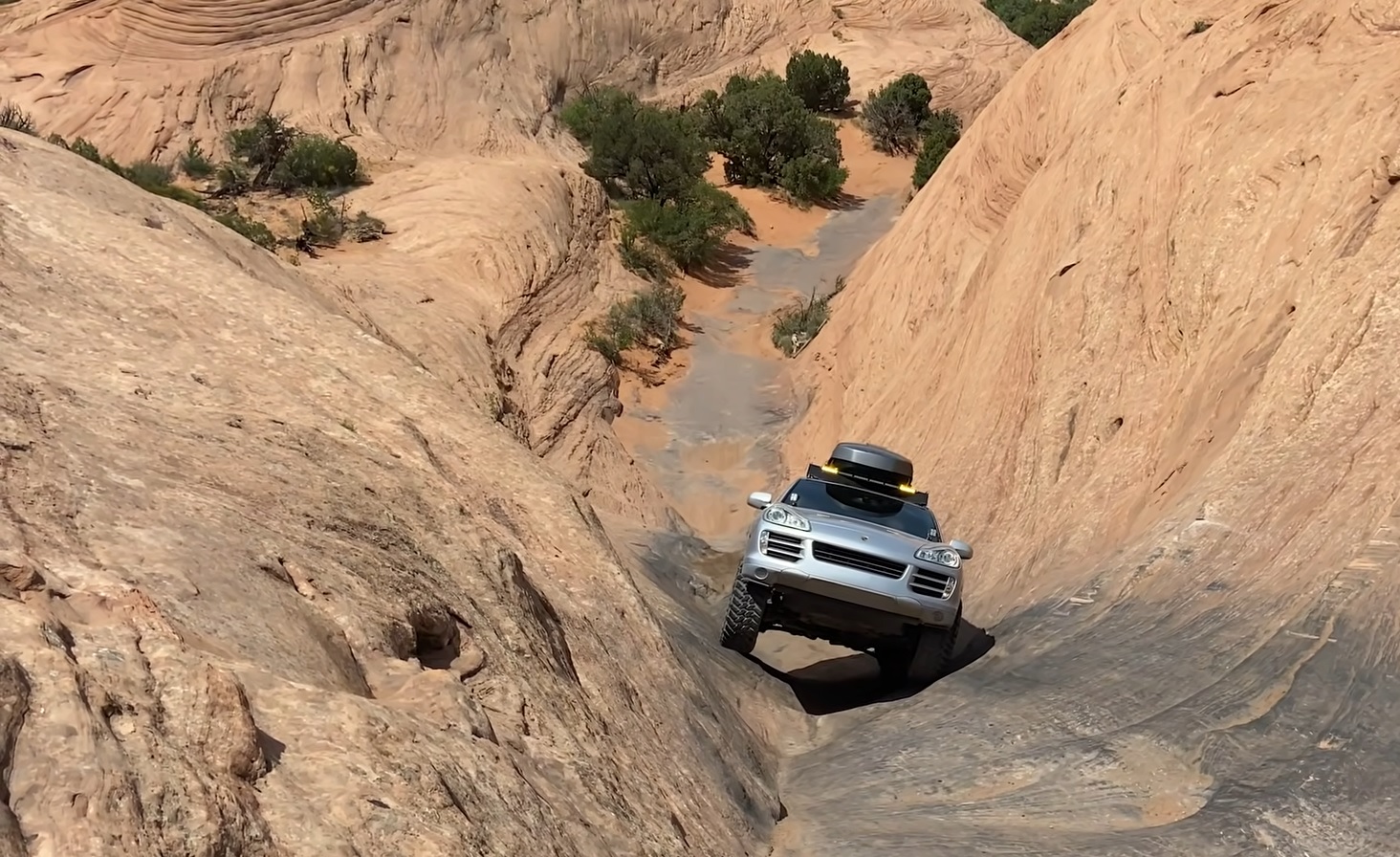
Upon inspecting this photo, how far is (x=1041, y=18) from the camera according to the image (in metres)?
49.5

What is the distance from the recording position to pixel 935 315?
18.8 meters

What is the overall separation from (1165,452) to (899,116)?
27634 millimetres

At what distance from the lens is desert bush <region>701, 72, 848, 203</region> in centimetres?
3231

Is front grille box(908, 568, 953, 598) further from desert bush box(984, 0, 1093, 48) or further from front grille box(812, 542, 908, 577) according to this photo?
desert bush box(984, 0, 1093, 48)

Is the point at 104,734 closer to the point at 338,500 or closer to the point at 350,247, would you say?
the point at 338,500

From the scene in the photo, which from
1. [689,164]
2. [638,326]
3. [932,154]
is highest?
[932,154]

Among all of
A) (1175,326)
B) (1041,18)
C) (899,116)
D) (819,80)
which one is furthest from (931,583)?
(1041,18)

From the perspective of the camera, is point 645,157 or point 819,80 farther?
point 819,80

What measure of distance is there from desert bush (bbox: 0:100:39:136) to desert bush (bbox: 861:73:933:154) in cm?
2261

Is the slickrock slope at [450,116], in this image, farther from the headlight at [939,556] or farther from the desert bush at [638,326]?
the headlight at [939,556]

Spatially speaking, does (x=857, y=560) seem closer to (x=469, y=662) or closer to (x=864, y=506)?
(x=864, y=506)

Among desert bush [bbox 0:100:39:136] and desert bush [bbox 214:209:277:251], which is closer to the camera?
desert bush [bbox 214:209:277:251]

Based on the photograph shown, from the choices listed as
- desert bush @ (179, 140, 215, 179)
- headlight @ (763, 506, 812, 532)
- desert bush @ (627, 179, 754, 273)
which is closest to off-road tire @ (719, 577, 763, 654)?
headlight @ (763, 506, 812, 532)

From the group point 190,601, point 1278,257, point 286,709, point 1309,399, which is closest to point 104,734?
point 286,709
